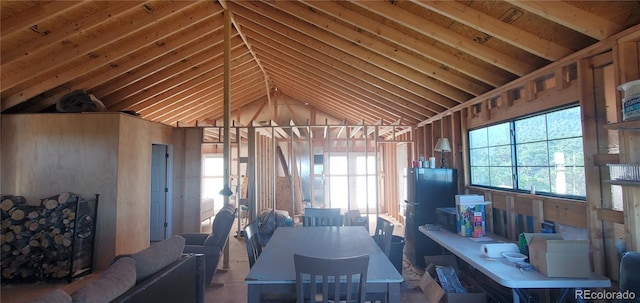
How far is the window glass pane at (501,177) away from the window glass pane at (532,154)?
0.23 meters

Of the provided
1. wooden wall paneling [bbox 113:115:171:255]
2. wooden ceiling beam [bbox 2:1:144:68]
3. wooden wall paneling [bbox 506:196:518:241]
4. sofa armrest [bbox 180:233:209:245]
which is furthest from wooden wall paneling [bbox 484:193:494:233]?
wooden wall paneling [bbox 113:115:171:255]

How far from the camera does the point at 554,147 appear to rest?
2672 mm

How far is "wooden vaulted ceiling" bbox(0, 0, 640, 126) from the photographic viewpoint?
8.13ft

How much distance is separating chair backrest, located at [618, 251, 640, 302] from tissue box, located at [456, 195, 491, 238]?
51.0 inches

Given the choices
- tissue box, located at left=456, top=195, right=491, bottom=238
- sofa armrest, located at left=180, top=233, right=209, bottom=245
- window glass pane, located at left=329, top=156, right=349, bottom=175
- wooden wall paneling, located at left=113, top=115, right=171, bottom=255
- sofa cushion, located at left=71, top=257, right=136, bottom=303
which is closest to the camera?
sofa cushion, located at left=71, top=257, right=136, bottom=303

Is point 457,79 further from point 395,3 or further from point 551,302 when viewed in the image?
point 551,302

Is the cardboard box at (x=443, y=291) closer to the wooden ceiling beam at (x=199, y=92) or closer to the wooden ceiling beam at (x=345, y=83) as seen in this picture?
the wooden ceiling beam at (x=345, y=83)

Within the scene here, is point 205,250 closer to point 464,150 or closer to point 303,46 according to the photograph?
point 303,46

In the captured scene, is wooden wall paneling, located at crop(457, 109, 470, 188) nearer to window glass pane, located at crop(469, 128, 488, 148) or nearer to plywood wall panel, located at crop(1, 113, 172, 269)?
window glass pane, located at crop(469, 128, 488, 148)

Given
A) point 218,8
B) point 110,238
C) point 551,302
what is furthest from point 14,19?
point 551,302

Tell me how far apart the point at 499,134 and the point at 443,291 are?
1982 mm

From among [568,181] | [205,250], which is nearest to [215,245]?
[205,250]

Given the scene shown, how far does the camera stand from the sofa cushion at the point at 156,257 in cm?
192

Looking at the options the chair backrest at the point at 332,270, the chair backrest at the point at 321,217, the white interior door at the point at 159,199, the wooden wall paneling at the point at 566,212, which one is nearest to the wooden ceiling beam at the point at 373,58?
the wooden wall paneling at the point at 566,212
